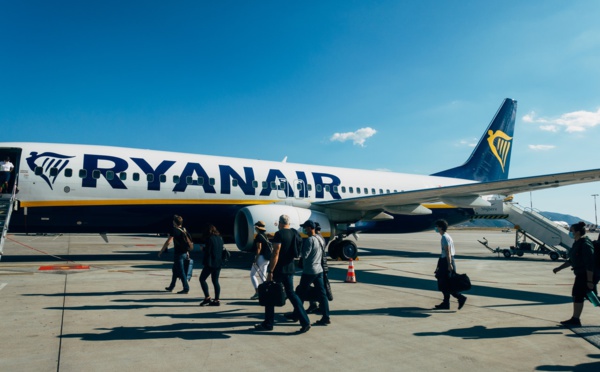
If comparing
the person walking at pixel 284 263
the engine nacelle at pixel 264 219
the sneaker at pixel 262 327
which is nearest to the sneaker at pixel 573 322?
the person walking at pixel 284 263

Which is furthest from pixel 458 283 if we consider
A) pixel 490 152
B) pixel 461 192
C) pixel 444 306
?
pixel 490 152

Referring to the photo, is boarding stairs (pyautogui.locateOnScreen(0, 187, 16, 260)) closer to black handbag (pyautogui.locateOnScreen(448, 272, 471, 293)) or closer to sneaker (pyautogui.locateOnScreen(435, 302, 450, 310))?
sneaker (pyautogui.locateOnScreen(435, 302, 450, 310))

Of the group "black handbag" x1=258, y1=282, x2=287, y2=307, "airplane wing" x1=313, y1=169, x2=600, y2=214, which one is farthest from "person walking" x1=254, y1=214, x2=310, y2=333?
"airplane wing" x1=313, y1=169, x2=600, y2=214

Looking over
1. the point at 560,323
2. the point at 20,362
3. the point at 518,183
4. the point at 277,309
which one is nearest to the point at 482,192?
the point at 518,183

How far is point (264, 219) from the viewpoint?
14195mm

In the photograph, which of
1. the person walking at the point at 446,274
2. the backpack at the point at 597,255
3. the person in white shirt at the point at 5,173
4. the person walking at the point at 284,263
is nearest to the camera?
the person walking at the point at 284,263

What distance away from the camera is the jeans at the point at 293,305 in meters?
6.32

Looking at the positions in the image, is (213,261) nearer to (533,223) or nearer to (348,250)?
(348,250)

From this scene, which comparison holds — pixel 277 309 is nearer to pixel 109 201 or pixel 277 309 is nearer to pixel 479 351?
pixel 479 351

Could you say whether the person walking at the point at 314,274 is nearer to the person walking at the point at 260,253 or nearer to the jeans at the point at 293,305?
the jeans at the point at 293,305

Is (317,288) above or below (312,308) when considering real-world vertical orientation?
above

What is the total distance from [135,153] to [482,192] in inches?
496

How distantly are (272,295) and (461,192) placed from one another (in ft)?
34.1

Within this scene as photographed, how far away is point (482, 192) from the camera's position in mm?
14797
